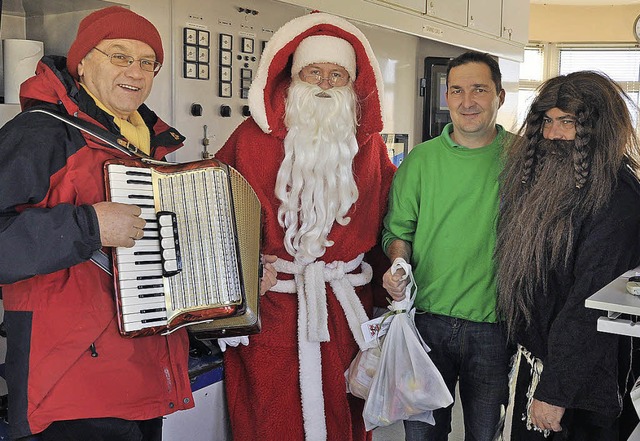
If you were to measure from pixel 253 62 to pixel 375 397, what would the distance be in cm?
156

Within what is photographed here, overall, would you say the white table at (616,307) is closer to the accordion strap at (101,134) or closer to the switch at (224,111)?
the accordion strap at (101,134)

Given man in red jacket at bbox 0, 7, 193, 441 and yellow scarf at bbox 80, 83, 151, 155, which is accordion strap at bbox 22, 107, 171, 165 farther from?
yellow scarf at bbox 80, 83, 151, 155

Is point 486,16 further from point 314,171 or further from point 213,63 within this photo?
point 314,171

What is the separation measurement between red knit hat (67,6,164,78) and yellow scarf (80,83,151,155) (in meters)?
0.08

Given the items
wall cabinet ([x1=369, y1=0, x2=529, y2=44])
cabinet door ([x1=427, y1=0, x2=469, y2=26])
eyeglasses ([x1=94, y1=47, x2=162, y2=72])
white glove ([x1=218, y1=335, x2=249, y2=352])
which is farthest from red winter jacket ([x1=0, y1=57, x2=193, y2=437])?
cabinet door ([x1=427, y1=0, x2=469, y2=26])

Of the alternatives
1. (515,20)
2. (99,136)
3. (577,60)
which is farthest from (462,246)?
(577,60)

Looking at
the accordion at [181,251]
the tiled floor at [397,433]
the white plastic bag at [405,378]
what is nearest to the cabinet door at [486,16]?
the tiled floor at [397,433]

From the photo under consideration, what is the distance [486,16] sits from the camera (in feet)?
16.0

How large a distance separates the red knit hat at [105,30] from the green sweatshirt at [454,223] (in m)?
1.01

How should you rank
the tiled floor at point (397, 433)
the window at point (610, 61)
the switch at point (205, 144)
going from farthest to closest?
the window at point (610, 61) → the tiled floor at point (397, 433) → the switch at point (205, 144)

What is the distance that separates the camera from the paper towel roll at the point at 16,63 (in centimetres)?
238

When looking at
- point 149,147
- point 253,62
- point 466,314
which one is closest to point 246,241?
point 149,147

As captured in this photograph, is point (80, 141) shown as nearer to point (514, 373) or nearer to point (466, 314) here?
point (466, 314)

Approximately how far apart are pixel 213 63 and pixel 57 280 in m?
1.48
